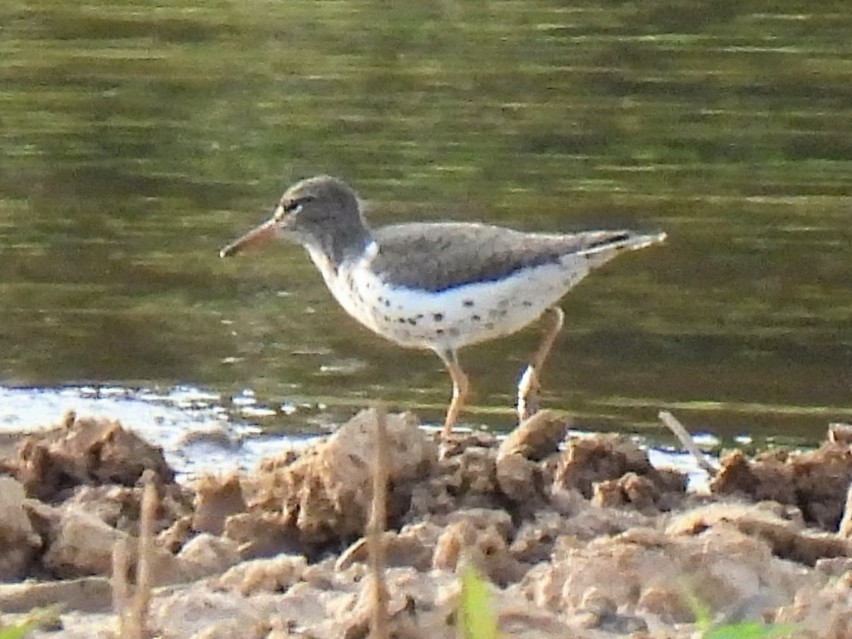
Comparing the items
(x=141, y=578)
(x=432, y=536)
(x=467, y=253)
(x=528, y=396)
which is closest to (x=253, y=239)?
(x=467, y=253)

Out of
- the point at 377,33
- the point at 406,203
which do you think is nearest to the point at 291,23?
the point at 377,33

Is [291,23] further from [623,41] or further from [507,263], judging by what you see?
[507,263]

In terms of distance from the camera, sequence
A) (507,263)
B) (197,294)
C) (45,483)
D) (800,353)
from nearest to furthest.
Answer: (45,483), (507,263), (800,353), (197,294)

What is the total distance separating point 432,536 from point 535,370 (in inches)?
91.9

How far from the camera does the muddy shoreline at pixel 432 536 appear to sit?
481 cm

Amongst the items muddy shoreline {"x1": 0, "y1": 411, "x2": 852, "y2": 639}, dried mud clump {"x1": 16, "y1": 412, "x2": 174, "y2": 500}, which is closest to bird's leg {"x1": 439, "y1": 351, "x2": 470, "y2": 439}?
muddy shoreline {"x1": 0, "y1": 411, "x2": 852, "y2": 639}

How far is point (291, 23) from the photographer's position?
A: 45.9 feet

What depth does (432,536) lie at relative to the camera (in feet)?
17.8

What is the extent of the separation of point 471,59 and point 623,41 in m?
0.94

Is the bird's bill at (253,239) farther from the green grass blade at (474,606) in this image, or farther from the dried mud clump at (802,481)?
the green grass blade at (474,606)

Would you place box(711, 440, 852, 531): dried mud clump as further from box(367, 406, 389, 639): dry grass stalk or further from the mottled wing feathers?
box(367, 406, 389, 639): dry grass stalk

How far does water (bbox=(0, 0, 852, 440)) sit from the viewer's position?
27.3ft

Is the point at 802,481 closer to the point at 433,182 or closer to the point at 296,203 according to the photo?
the point at 296,203

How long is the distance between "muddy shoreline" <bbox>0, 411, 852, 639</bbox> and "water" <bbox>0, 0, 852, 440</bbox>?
1.38 meters
